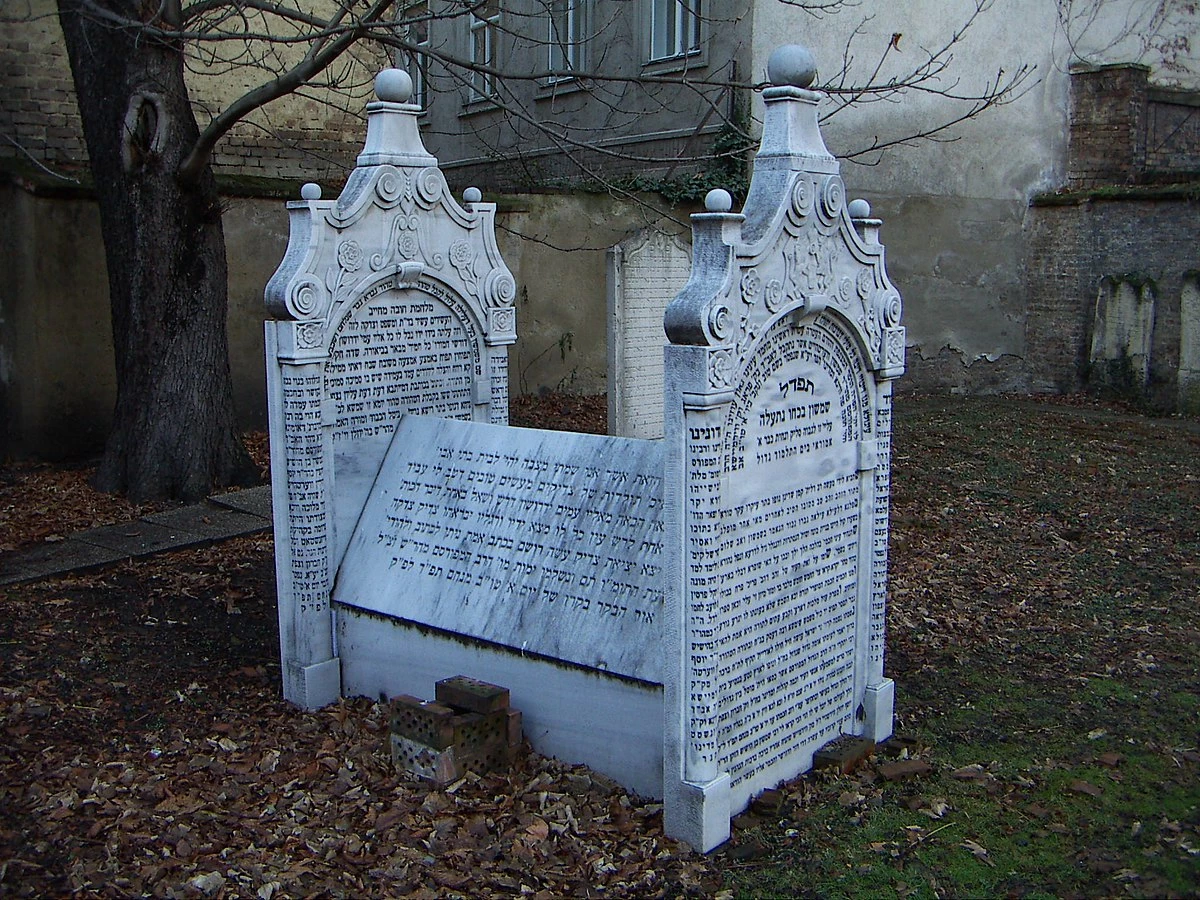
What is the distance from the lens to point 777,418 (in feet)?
14.0

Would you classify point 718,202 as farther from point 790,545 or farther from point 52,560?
point 52,560

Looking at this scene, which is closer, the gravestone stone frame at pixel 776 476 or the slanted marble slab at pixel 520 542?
the gravestone stone frame at pixel 776 476

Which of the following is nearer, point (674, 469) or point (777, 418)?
point (674, 469)

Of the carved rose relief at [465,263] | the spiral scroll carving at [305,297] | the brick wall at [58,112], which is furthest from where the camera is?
the brick wall at [58,112]

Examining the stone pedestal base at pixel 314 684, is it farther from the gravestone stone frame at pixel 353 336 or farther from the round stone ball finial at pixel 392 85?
the round stone ball finial at pixel 392 85

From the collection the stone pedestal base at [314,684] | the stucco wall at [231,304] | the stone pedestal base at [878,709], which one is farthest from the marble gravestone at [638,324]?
the stone pedestal base at [878,709]

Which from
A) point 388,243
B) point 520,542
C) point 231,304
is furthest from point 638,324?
point 520,542

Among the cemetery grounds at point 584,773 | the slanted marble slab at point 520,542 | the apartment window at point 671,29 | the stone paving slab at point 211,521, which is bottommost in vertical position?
the cemetery grounds at point 584,773

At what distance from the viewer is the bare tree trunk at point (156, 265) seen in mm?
8641

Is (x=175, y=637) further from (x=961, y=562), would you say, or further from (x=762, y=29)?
(x=762, y=29)

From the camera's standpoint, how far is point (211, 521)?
8.27m

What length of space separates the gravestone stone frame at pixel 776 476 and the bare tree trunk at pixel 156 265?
5928 mm

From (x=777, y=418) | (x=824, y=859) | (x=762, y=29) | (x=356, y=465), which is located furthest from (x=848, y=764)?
(x=762, y=29)

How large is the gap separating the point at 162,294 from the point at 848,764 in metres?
6.55
